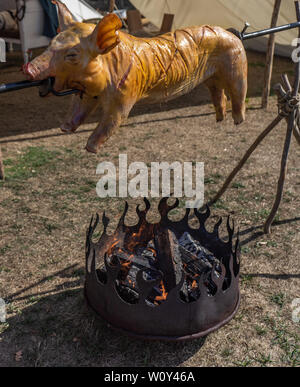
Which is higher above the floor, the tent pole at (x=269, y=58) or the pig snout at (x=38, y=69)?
the pig snout at (x=38, y=69)

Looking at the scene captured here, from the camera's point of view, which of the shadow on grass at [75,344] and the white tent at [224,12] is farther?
the white tent at [224,12]

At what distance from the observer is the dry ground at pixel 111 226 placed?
3.08 metres

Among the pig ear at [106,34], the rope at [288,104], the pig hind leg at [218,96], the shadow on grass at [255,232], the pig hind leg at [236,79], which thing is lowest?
the shadow on grass at [255,232]

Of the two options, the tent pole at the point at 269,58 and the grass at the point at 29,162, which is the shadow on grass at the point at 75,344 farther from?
the tent pole at the point at 269,58

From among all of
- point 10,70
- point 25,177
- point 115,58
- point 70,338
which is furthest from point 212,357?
point 10,70

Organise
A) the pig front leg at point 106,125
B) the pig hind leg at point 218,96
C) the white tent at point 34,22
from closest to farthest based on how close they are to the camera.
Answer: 1. the pig front leg at point 106,125
2. the pig hind leg at point 218,96
3. the white tent at point 34,22

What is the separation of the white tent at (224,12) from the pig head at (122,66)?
5.36 metres

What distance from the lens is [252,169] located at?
5645mm

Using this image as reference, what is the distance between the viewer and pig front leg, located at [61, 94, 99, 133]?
200cm

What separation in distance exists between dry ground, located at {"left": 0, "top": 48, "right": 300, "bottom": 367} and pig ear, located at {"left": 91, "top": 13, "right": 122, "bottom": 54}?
81.9 inches

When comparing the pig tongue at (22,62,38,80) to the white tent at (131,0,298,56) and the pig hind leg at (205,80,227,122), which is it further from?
the white tent at (131,0,298,56)

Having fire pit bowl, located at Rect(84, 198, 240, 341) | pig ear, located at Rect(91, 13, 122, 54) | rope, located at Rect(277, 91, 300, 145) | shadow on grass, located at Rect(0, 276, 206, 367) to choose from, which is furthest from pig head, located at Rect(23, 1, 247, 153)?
shadow on grass, located at Rect(0, 276, 206, 367)

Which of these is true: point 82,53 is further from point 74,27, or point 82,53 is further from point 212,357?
point 212,357

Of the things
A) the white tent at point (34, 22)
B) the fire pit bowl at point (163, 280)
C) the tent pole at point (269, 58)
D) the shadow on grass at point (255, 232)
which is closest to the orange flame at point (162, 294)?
the fire pit bowl at point (163, 280)
